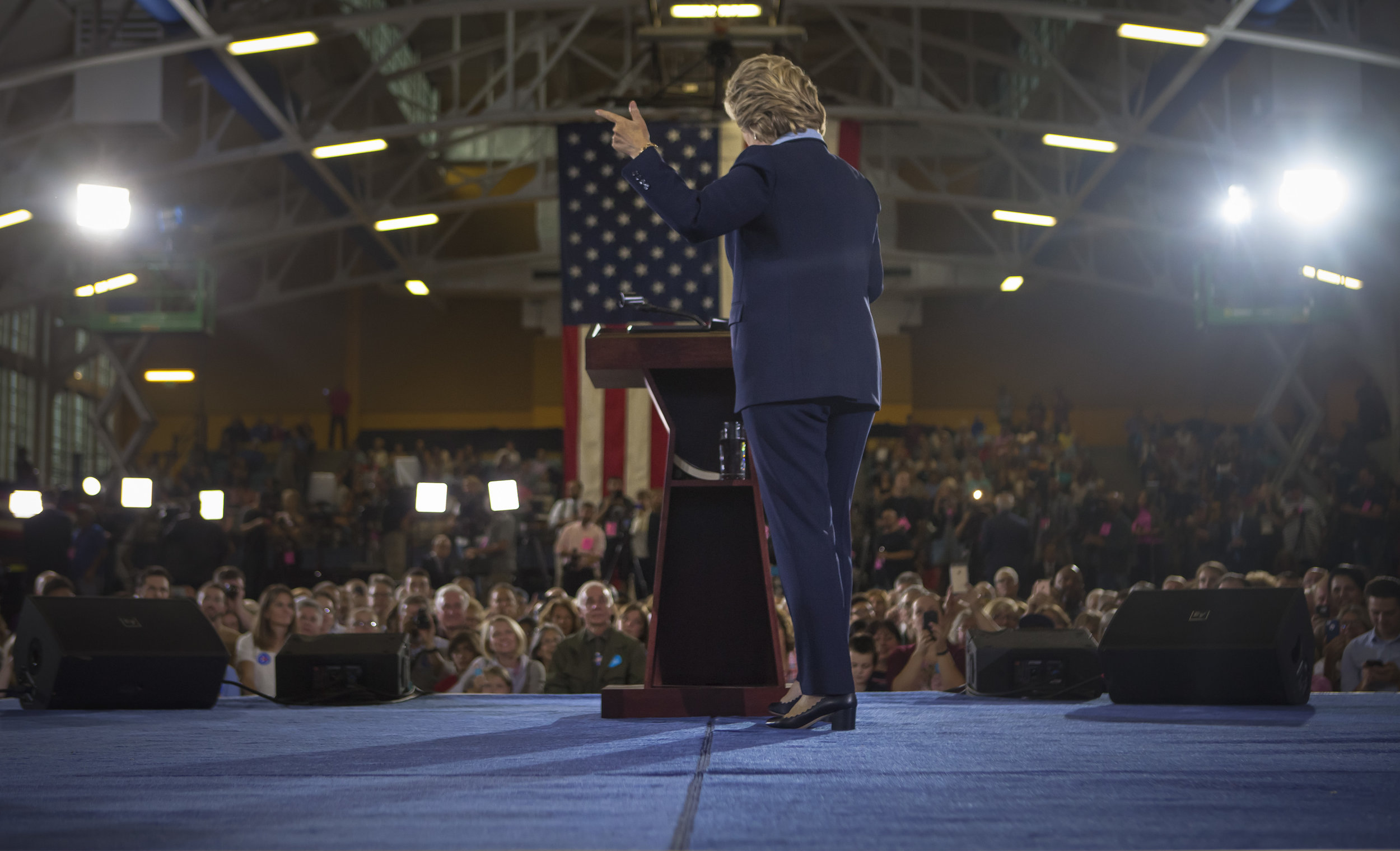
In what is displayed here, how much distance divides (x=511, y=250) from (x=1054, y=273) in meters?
9.54

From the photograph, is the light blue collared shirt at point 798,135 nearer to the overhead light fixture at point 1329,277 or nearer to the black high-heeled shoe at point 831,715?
the black high-heeled shoe at point 831,715

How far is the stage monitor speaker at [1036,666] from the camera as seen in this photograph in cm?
347

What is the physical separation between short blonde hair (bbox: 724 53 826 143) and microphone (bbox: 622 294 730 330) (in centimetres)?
51

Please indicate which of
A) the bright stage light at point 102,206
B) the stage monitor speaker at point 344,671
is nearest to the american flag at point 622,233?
the stage monitor speaker at point 344,671

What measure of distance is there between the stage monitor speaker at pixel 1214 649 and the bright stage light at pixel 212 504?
1162 cm

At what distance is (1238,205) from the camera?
→ 1403cm

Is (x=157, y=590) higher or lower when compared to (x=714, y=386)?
lower

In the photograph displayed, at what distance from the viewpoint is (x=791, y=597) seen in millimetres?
2566

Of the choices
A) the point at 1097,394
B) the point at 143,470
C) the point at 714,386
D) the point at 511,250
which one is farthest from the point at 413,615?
the point at 1097,394

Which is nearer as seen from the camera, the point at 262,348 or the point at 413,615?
the point at 413,615

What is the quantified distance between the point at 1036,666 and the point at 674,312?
143cm

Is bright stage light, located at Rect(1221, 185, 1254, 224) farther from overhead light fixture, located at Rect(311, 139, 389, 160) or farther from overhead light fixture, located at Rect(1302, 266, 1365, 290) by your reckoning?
overhead light fixture, located at Rect(311, 139, 389, 160)

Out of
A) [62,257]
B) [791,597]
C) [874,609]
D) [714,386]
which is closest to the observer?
[791,597]

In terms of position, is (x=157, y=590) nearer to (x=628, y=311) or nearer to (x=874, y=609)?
(x=628, y=311)
